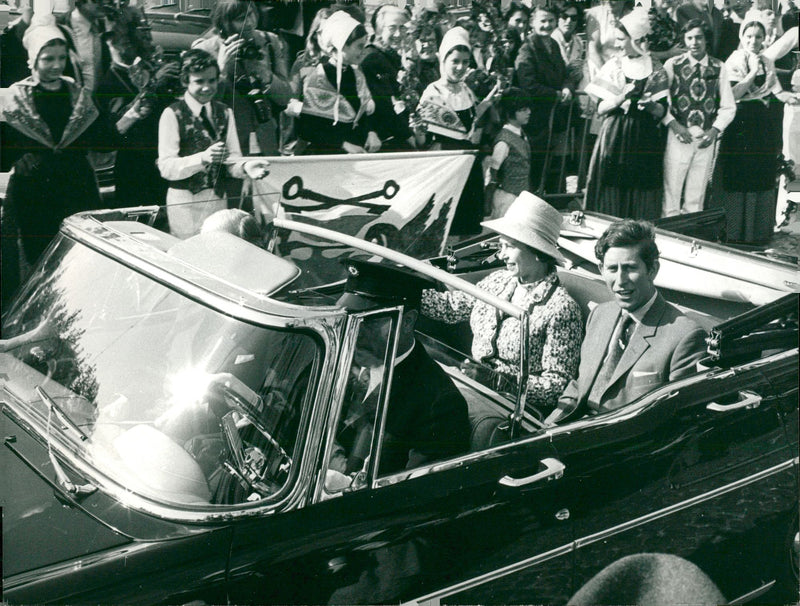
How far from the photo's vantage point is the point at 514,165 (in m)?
6.88

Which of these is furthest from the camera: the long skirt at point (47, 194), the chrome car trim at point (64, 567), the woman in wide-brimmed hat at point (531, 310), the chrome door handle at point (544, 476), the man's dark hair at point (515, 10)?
the man's dark hair at point (515, 10)

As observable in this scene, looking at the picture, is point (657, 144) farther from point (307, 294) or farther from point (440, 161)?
point (307, 294)

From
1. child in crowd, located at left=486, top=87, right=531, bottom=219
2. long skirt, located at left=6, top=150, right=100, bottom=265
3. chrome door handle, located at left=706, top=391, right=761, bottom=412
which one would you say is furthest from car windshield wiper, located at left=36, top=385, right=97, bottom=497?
child in crowd, located at left=486, top=87, right=531, bottom=219

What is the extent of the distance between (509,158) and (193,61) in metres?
2.59

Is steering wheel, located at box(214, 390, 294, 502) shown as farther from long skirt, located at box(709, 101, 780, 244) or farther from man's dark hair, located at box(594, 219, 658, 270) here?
long skirt, located at box(709, 101, 780, 244)

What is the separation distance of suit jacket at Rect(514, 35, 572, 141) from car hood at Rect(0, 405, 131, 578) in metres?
5.07

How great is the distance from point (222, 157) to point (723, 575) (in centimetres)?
356

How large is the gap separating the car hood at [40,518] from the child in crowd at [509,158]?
4.62 meters

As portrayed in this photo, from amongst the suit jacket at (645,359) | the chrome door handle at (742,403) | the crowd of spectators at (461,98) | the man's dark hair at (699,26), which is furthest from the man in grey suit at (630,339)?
the man's dark hair at (699,26)

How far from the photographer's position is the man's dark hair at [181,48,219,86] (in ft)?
16.9


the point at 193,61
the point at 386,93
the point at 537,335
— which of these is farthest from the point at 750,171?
the point at 193,61

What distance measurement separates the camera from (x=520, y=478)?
265 centimetres

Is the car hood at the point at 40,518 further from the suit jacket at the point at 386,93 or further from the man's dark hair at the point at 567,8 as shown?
the man's dark hair at the point at 567,8

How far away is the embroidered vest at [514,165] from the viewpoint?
6820mm
